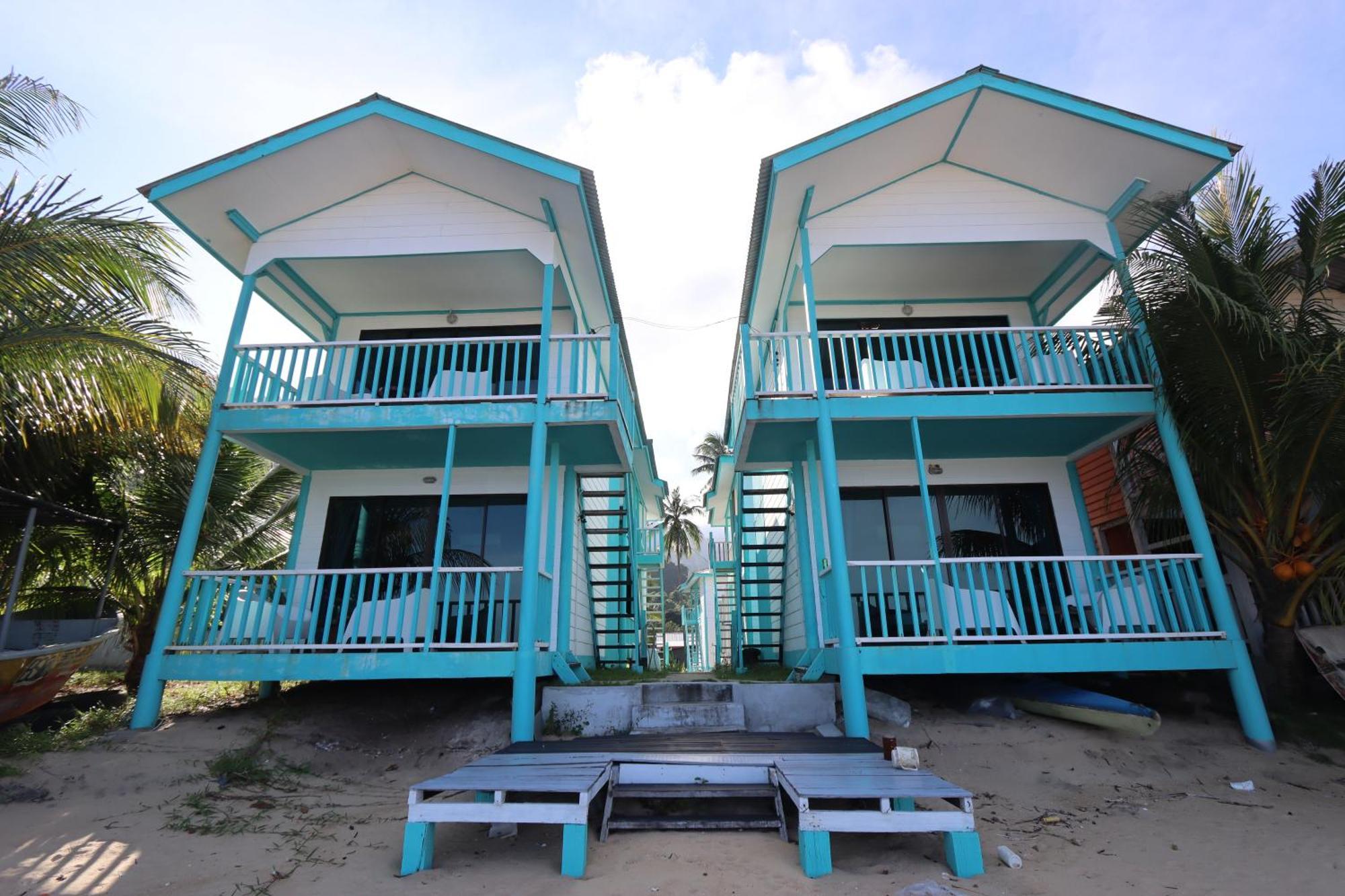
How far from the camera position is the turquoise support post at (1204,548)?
6.90 m

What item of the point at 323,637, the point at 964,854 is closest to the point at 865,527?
the point at 964,854

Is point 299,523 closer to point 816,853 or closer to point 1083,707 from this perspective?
point 816,853

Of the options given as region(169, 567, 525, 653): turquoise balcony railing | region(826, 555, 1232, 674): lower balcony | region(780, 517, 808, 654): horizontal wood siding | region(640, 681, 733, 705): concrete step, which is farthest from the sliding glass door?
region(169, 567, 525, 653): turquoise balcony railing

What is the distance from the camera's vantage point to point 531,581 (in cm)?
764

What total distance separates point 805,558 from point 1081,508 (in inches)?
169

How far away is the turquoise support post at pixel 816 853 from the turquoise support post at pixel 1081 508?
7.89 meters

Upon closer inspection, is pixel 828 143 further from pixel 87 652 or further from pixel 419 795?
pixel 87 652

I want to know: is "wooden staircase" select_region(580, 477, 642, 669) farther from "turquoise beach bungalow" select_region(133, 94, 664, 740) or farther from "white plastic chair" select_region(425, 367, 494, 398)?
"white plastic chair" select_region(425, 367, 494, 398)

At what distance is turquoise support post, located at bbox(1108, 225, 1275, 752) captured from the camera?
6898 mm

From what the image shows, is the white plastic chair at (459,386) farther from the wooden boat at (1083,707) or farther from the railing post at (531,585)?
the wooden boat at (1083,707)

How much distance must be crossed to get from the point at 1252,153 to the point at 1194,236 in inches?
70.5

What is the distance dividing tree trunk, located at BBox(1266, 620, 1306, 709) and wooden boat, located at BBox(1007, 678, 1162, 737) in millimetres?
1658

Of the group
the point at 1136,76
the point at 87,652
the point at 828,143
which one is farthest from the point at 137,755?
the point at 1136,76

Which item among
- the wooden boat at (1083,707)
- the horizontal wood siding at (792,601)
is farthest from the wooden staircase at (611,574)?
the wooden boat at (1083,707)
